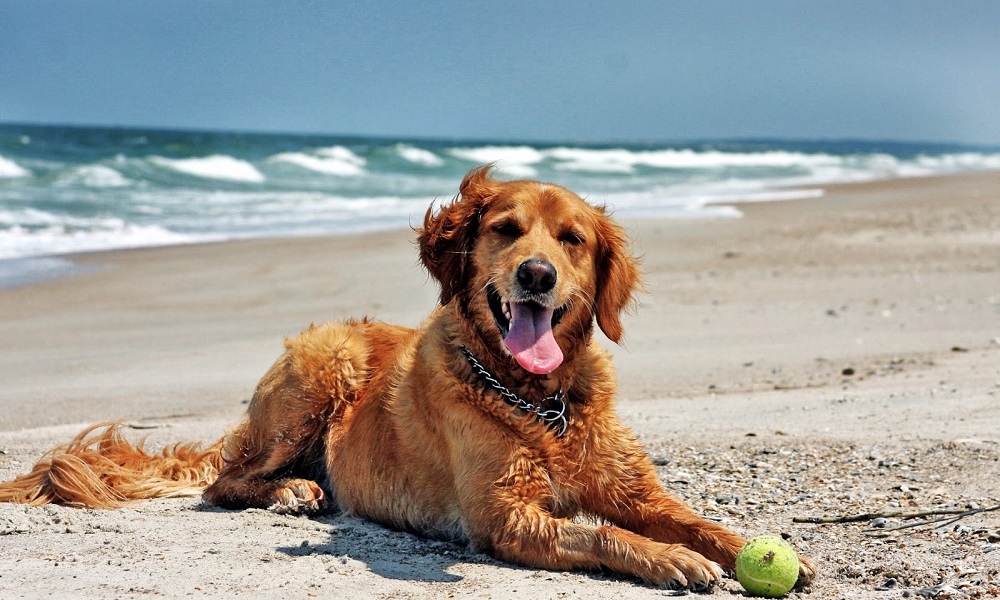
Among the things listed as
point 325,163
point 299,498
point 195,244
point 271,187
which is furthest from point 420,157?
point 299,498

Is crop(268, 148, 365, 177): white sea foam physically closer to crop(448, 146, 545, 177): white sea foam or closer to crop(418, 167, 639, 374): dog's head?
crop(448, 146, 545, 177): white sea foam

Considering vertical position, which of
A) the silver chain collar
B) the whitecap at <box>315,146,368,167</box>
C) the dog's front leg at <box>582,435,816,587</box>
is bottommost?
the dog's front leg at <box>582,435,816,587</box>

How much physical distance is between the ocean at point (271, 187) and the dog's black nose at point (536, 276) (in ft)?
5.81

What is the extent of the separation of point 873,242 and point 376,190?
16.4 metres

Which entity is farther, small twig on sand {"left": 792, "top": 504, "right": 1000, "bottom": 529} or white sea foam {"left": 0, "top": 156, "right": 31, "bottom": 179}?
white sea foam {"left": 0, "top": 156, "right": 31, "bottom": 179}

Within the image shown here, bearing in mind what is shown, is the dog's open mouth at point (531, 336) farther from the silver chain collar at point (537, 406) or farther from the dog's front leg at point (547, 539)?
the dog's front leg at point (547, 539)

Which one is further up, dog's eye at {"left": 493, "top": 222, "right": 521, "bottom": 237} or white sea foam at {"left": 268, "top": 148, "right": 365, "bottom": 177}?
white sea foam at {"left": 268, "top": 148, "right": 365, "bottom": 177}

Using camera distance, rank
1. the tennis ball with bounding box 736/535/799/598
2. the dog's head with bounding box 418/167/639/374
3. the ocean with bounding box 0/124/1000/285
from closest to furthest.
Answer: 1. the tennis ball with bounding box 736/535/799/598
2. the dog's head with bounding box 418/167/639/374
3. the ocean with bounding box 0/124/1000/285

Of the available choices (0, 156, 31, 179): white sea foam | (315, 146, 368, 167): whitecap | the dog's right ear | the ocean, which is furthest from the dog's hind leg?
(315, 146, 368, 167): whitecap

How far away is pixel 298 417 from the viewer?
5.31m

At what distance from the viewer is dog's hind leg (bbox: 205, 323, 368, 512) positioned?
5305 millimetres

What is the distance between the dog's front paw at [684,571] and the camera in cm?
380

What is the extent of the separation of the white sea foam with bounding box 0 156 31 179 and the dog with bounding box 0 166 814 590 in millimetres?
26081

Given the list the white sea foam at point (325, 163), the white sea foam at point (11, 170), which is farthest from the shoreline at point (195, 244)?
the white sea foam at point (325, 163)
